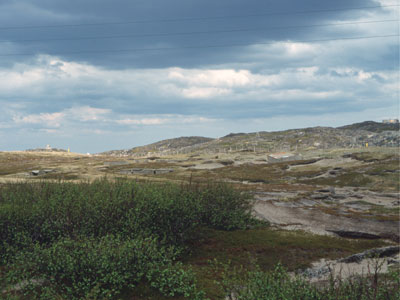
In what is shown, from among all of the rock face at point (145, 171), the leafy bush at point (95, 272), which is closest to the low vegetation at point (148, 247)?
the leafy bush at point (95, 272)

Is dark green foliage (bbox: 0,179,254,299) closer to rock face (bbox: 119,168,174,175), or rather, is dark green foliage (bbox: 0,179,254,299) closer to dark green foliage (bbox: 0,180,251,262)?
dark green foliage (bbox: 0,180,251,262)

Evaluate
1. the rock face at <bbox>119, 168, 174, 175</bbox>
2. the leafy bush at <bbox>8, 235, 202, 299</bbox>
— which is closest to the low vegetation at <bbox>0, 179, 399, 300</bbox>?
the leafy bush at <bbox>8, 235, 202, 299</bbox>

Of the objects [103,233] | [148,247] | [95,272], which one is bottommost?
[95,272]

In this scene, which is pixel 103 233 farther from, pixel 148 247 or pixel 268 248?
pixel 268 248

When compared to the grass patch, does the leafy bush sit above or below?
above

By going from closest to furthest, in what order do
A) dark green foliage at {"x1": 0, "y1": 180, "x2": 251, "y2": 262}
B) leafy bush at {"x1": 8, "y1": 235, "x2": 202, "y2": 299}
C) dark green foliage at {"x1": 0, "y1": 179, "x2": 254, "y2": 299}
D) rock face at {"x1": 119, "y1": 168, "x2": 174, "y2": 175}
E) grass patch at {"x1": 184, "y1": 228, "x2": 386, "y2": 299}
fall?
1. leafy bush at {"x1": 8, "y1": 235, "x2": 202, "y2": 299}
2. dark green foliage at {"x1": 0, "y1": 179, "x2": 254, "y2": 299}
3. dark green foliage at {"x1": 0, "y1": 180, "x2": 251, "y2": 262}
4. grass patch at {"x1": 184, "y1": 228, "x2": 386, "y2": 299}
5. rock face at {"x1": 119, "y1": 168, "x2": 174, "y2": 175}

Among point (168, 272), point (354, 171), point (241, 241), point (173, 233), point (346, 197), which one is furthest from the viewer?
point (354, 171)

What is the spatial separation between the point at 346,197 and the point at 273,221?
141 ft

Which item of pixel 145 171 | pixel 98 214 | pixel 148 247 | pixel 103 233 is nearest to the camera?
pixel 148 247

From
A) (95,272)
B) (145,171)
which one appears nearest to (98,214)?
(95,272)

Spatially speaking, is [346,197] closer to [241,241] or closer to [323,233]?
[323,233]

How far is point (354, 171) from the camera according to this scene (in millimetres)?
140250

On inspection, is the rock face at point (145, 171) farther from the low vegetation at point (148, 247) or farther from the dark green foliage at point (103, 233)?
the dark green foliage at point (103, 233)

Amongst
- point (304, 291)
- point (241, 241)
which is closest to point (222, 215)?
point (241, 241)
